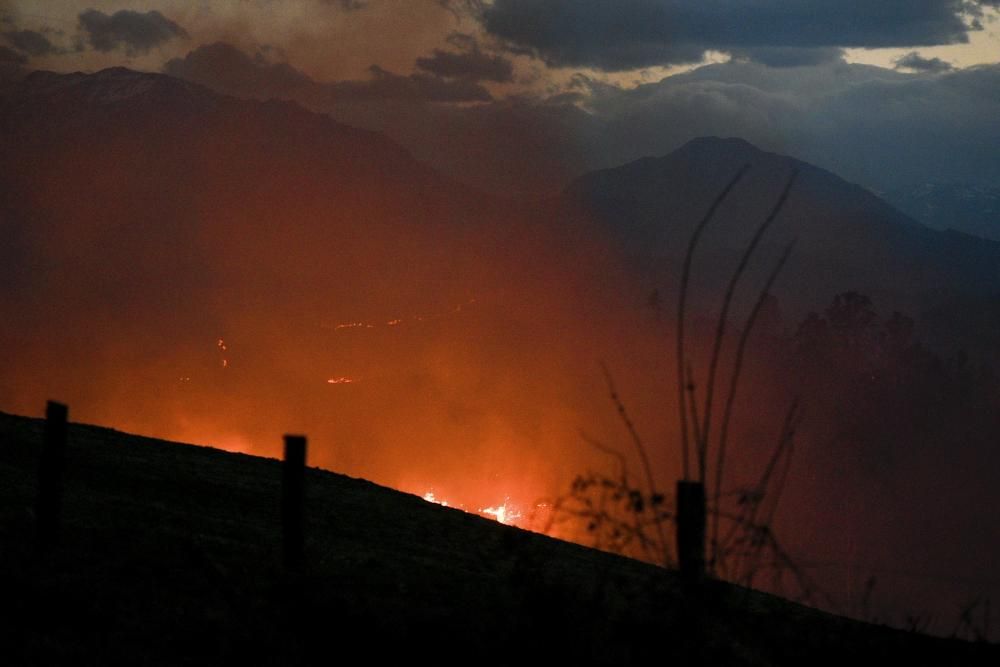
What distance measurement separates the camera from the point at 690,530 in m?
8.62

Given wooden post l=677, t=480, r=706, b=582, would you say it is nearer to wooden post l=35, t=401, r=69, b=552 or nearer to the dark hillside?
the dark hillside

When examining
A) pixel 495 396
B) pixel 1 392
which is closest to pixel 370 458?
pixel 495 396

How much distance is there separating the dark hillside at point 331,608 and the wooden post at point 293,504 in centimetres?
29

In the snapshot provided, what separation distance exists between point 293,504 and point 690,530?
15.3 ft

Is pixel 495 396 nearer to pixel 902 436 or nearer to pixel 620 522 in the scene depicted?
pixel 902 436

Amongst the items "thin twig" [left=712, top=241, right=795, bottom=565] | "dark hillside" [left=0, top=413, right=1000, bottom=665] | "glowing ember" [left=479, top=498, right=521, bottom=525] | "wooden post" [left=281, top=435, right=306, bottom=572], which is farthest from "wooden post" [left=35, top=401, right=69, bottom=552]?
"glowing ember" [left=479, top=498, right=521, bottom=525]

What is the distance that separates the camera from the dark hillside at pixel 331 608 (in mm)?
8594

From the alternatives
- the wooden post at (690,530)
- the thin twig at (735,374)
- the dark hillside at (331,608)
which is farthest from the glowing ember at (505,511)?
the thin twig at (735,374)

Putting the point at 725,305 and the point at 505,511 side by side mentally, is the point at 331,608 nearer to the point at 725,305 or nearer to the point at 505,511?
the point at 725,305

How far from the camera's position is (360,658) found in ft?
28.8

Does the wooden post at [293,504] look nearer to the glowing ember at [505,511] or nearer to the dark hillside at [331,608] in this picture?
the dark hillside at [331,608]

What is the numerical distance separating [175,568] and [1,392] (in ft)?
616

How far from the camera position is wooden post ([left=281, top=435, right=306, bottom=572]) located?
37.0 feet

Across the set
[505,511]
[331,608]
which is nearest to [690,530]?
[331,608]
